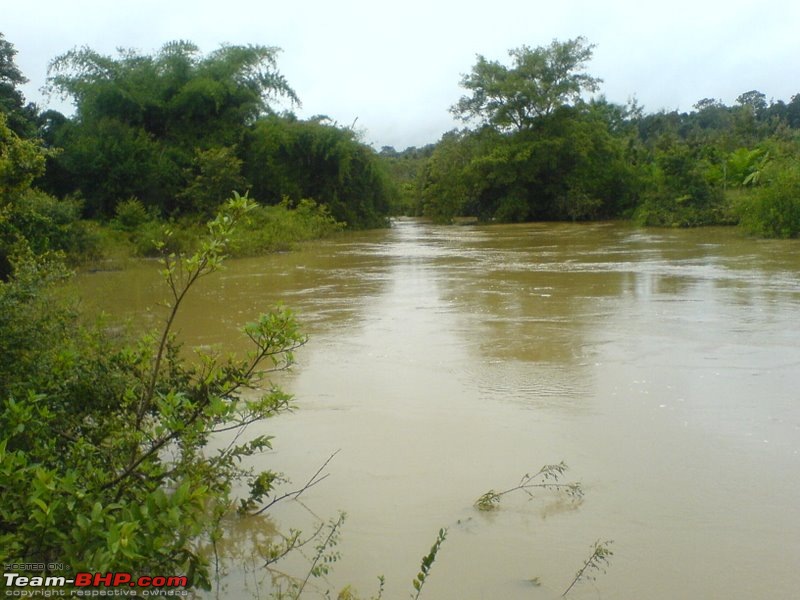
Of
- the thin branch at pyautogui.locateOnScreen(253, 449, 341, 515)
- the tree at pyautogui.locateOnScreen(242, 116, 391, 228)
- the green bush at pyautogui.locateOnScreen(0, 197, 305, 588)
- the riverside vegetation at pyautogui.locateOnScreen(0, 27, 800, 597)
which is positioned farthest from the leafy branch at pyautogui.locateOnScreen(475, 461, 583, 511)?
the tree at pyautogui.locateOnScreen(242, 116, 391, 228)

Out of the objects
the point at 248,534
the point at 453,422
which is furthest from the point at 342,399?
the point at 248,534

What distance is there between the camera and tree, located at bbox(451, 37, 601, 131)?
39.0m

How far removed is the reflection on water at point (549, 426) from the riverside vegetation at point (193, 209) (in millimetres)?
326

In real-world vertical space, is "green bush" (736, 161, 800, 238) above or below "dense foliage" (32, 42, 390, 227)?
below

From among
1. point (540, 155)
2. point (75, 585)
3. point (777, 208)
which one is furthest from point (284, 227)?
point (75, 585)

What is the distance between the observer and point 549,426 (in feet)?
20.8

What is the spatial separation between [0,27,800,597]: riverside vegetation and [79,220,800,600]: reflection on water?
1.07 feet

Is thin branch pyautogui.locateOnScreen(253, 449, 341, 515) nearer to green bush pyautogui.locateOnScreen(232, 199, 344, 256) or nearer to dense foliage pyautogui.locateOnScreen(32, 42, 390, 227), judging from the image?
green bush pyautogui.locateOnScreen(232, 199, 344, 256)

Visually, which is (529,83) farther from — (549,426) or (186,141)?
(549,426)

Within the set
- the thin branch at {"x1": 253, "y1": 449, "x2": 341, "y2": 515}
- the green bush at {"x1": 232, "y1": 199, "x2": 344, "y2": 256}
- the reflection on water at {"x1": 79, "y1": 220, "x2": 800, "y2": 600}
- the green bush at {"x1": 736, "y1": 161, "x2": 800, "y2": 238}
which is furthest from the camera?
the green bush at {"x1": 736, "y1": 161, "x2": 800, "y2": 238}

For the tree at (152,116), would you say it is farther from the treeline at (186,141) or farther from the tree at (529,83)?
the tree at (529,83)

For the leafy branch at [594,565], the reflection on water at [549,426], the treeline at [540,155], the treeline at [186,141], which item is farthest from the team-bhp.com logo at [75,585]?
the treeline at [540,155]

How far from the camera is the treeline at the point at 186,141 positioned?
26812mm

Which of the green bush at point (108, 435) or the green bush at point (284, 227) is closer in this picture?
the green bush at point (108, 435)
